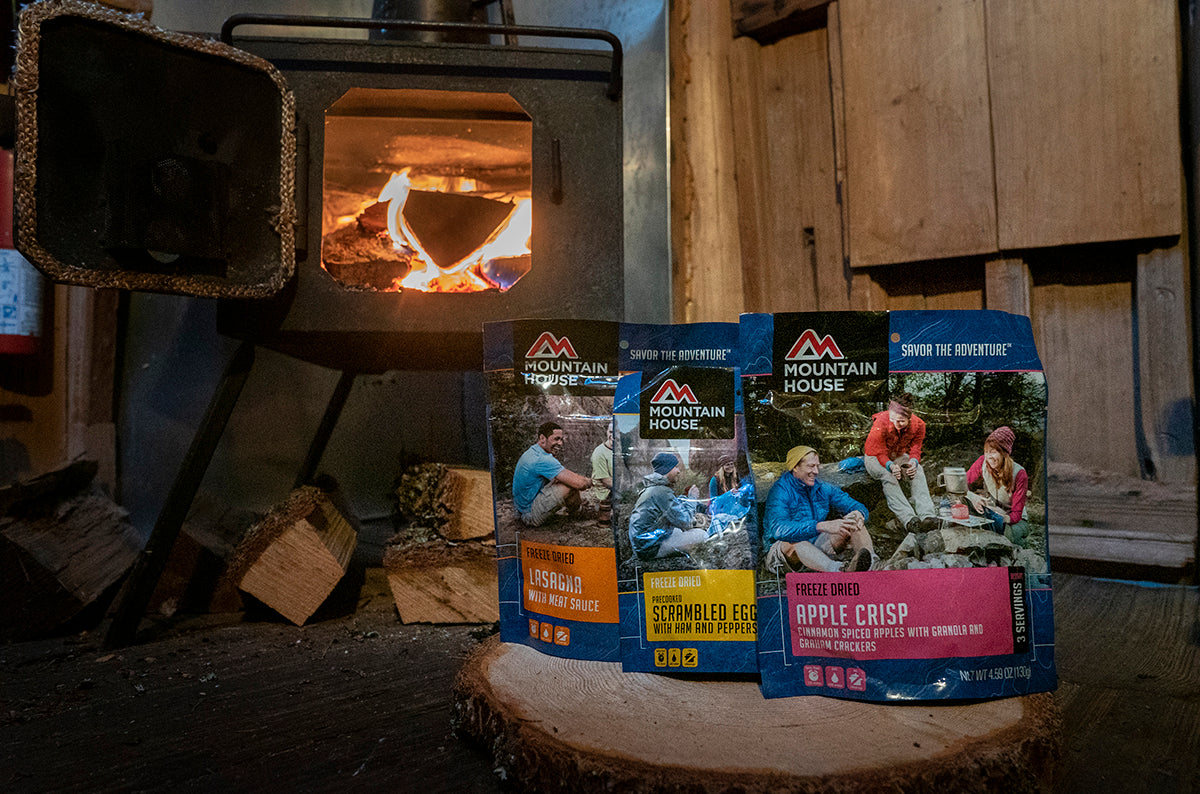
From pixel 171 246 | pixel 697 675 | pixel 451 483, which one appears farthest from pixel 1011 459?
pixel 171 246

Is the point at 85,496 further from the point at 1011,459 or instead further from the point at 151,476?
the point at 1011,459

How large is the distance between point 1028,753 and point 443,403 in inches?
67.7

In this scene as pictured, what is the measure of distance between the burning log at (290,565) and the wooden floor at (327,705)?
0.18ft

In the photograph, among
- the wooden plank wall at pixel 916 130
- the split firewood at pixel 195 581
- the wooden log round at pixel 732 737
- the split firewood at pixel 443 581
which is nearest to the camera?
the wooden log round at pixel 732 737

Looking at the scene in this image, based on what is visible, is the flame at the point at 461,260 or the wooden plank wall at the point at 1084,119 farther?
the flame at the point at 461,260

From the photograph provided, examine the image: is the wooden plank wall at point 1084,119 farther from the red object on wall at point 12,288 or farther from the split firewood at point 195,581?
the red object on wall at point 12,288

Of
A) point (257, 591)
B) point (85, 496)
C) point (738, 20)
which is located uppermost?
point (738, 20)

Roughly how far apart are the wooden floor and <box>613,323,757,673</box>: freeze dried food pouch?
0.24 m

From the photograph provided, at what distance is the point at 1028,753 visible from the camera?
0.59 metres

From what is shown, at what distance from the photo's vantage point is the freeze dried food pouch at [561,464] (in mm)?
780

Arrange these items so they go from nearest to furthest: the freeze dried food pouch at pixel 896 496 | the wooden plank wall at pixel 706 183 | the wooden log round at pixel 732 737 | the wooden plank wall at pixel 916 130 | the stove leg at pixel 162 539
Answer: the wooden log round at pixel 732 737 → the freeze dried food pouch at pixel 896 496 → the stove leg at pixel 162 539 → the wooden plank wall at pixel 916 130 → the wooden plank wall at pixel 706 183

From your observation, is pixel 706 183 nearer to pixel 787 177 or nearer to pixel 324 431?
pixel 787 177

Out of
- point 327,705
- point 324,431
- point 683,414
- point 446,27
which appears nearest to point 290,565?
point 327,705

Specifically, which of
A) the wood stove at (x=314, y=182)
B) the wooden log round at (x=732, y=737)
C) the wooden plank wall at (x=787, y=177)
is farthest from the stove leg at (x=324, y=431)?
the wooden log round at (x=732, y=737)
